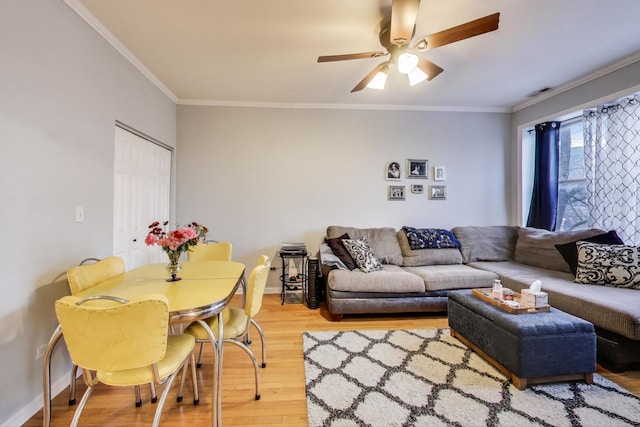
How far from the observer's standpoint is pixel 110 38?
7.49ft

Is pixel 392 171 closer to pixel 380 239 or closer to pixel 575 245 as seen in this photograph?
pixel 380 239

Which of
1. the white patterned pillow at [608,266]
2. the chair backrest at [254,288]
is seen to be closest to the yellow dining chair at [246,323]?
the chair backrest at [254,288]

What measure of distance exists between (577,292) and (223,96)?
4.20 m

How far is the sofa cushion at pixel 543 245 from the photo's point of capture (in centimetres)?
299

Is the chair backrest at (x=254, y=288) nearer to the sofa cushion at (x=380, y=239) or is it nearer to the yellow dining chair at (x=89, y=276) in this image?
the yellow dining chair at (x=89, y=276)

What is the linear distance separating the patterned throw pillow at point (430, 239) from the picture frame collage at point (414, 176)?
1.75ft

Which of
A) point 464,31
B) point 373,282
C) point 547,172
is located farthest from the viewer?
point 547,172

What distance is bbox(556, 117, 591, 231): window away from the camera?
3.29m

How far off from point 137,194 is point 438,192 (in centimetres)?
374

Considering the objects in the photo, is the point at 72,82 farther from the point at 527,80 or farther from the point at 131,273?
the point at 527,80

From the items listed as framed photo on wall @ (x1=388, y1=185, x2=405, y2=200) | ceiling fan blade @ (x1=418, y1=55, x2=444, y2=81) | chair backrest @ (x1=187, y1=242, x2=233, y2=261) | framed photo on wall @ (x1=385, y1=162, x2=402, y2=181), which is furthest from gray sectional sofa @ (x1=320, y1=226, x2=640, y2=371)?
ceiling fan blade @ (x1=418, y1=55, x2=444, y2=81)

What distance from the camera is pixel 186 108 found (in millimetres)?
3695

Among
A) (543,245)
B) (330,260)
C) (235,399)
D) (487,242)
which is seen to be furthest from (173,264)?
(543,245)

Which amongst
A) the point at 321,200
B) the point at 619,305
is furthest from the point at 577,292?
the point at 321,200
